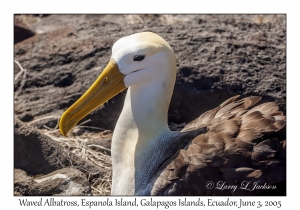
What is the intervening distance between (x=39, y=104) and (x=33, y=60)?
0.76 m

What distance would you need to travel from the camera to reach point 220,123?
556 cm

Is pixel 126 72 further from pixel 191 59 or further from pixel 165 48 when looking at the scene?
pixel 191 59

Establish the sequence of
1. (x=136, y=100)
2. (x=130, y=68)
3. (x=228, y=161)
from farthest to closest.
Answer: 1. (x=136, y=100)
2. (x=130, y=68)
3. (x=228, y=161)

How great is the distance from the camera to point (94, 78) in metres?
7.99

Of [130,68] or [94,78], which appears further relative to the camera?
[94,78]

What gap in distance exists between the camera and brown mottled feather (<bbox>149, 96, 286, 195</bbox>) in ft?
16.9

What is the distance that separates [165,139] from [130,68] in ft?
2.26

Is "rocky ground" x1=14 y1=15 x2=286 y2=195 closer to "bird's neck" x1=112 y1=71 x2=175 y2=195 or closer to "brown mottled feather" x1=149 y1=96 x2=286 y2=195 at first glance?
"bird's neck" x1=112 y1=71 x2=175 y2=195

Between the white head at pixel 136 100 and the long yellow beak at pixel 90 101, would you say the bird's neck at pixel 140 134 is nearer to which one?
the white head at pixel 136 100

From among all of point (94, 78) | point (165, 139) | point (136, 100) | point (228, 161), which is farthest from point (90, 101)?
point (94, 78)

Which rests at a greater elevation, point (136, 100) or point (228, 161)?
point (136, 100)

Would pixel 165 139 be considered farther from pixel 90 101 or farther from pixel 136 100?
pixel 90 101

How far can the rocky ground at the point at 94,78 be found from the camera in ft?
22.3
